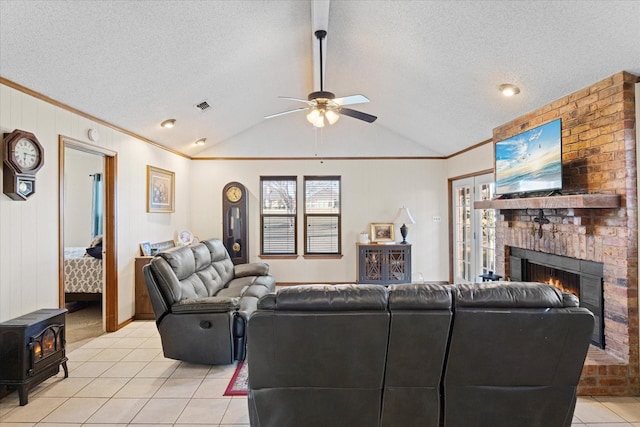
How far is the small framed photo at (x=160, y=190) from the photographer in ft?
15.8

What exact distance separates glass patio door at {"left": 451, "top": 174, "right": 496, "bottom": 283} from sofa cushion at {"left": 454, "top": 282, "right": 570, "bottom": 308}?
3.25 m

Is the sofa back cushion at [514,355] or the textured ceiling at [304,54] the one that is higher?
the textured ceiling at [304,54]

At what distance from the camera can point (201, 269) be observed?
402 centimetres

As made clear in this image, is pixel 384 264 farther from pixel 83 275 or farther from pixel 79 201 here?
pixel 79 201

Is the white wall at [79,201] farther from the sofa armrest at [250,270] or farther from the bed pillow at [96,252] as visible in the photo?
the sofa armrest at [250,270]

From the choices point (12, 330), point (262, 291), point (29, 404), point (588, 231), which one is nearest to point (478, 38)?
point (588, 231)

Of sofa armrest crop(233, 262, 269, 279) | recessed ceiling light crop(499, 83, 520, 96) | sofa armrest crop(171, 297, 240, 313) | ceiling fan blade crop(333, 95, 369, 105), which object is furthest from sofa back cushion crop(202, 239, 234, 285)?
recessed ceiling light crop(499, 83, 520, 96)

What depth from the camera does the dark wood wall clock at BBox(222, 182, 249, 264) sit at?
608cm

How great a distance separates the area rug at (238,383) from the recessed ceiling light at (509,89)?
3.44 meters

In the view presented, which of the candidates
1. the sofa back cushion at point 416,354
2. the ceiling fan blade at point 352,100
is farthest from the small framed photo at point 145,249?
the sofa back cushion at point 416,354

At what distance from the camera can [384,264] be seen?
594 cm

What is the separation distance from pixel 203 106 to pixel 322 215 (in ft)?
9.34

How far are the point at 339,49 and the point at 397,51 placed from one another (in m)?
0.68

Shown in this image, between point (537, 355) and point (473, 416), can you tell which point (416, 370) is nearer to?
point (473, 416)
